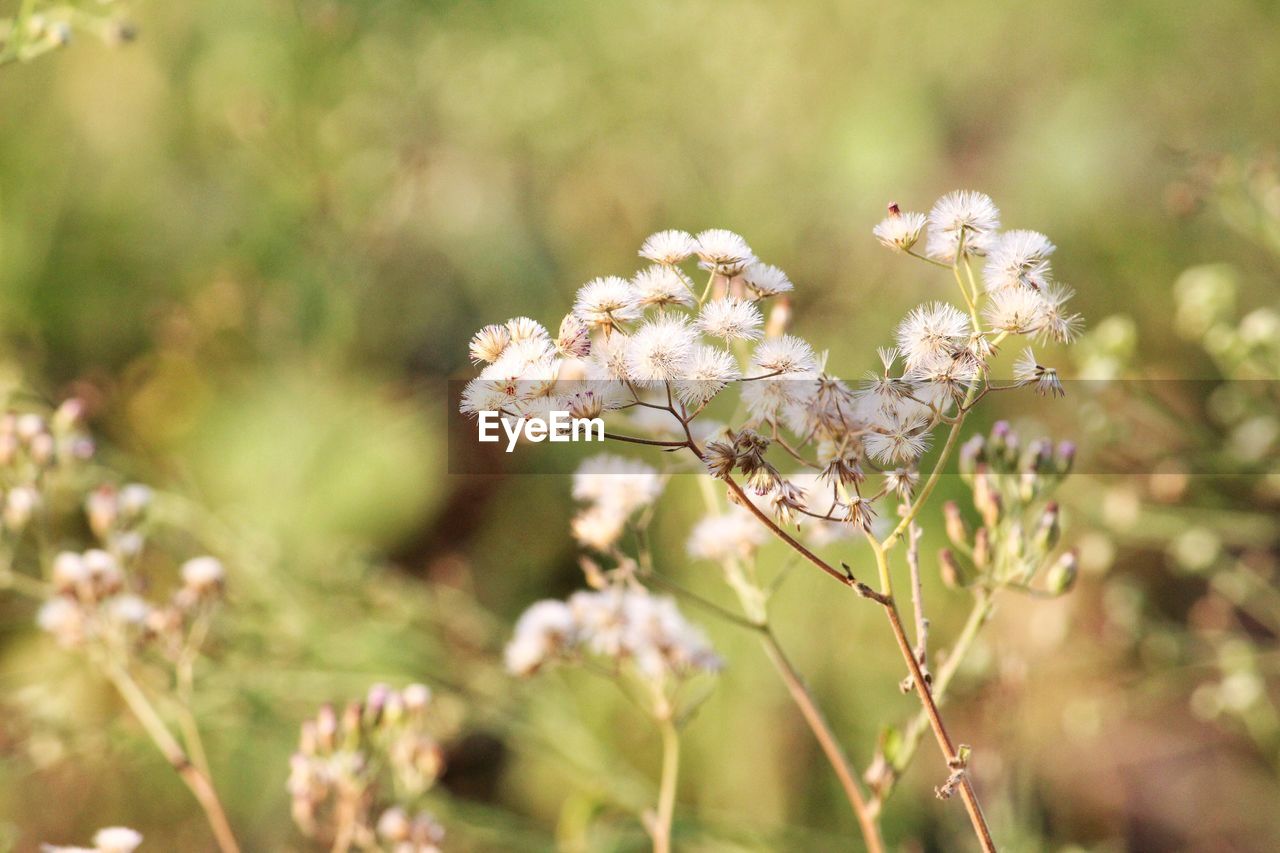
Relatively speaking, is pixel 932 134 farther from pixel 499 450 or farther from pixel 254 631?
pixel 254 631

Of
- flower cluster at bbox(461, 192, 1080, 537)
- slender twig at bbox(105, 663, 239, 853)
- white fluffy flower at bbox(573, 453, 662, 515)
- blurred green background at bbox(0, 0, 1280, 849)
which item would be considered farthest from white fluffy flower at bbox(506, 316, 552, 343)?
blurred green background at bbox(0, 0, 1280, 849)

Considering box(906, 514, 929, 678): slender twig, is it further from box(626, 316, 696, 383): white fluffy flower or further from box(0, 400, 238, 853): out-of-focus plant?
box(0, 400, 238, 853): out-of-focus plant

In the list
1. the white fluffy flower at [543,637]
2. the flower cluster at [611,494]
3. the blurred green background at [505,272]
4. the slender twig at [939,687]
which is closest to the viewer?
the slender twig at [939,687]

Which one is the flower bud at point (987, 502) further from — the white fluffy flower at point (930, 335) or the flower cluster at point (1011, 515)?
the white fluffy flower at point (930, 335)

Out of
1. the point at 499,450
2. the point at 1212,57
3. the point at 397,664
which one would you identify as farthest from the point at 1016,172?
the point at 397,664

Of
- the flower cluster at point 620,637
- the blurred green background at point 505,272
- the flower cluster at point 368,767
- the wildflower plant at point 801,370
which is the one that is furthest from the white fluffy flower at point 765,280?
the blurred green background at point 505,272

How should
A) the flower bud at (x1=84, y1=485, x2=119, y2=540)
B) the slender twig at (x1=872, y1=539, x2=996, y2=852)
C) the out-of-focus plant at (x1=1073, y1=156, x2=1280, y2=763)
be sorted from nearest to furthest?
the slender twig at (x1=872, y1=539, x2=996, y2=852), the flower bud at (x1=84, y1=485, x2=119, y2=540), the out-of-focus plant at (x1=1073, y1=156, x2=1280, y2=763)

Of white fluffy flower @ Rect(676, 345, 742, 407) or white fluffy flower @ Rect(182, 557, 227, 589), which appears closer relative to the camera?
white fluffy flower @ Rect(676, 345, 742, 407)
